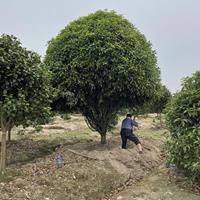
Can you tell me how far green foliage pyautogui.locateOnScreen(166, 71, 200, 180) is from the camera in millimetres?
12070

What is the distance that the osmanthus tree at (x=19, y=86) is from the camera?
12750mm

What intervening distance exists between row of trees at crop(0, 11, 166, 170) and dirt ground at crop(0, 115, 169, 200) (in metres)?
1.22

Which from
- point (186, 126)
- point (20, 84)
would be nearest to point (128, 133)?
point (186, 126)

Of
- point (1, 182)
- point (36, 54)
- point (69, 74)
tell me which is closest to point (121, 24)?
point (69, 74)

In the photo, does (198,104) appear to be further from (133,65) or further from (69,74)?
(69,74)

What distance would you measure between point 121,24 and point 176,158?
6746 millimetres

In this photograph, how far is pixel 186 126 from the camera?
499 inches

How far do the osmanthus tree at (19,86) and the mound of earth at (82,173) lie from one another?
148 centimetres

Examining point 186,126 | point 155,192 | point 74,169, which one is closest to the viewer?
point 155,192

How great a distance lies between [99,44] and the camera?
15688 millimetres

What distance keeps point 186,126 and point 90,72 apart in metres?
4.65

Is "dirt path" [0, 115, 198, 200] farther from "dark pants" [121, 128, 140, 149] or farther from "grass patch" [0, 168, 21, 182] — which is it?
"dark pants" [121, 128, 140, 149]

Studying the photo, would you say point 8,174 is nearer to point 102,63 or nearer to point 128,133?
A: point 128,133

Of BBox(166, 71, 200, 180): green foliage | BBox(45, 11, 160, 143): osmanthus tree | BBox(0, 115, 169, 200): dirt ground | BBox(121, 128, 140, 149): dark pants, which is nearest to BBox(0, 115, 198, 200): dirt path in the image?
BBox(0, 115, 169, 200): dirt ground
